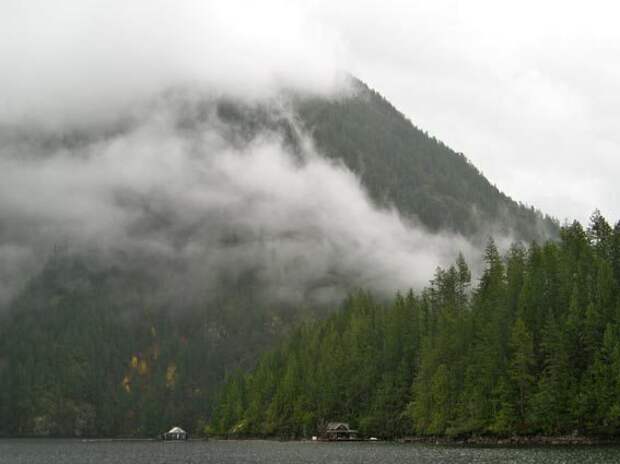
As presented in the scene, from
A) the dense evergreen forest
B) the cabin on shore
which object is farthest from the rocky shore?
the cabin on shore

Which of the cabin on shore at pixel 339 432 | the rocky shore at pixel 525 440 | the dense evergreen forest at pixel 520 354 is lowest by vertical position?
the rocky shore at pixel 525 440

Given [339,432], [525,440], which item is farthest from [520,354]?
[339,432]

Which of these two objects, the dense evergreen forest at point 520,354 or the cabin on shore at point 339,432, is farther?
the cabin on shore at point 339,432

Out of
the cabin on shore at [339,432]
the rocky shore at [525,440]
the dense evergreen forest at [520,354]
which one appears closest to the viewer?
the rocky shore at [525,440]

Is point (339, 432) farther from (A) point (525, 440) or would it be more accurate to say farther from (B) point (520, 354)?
(B) point (520, 354)

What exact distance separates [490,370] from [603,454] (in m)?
48.9

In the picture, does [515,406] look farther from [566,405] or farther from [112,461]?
[112,461]

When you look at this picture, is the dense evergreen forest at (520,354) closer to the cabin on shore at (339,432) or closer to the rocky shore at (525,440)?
the rocky shore at (525,440)

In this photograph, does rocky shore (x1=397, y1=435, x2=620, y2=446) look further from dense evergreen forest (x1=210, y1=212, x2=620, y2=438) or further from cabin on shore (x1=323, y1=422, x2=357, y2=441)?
cabin on shore (x1=323, y1=422, x2=357, y2=441)

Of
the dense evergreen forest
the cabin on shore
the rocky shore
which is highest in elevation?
the dense evergreen forest

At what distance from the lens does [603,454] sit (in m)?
97.5

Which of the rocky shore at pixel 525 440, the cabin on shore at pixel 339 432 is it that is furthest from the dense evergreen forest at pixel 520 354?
the cabin on shore at pixel 339 432

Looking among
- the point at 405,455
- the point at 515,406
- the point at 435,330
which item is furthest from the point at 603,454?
the point at 435,330

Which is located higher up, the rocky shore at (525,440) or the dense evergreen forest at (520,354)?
the dense evergreen forest at (520,354)
